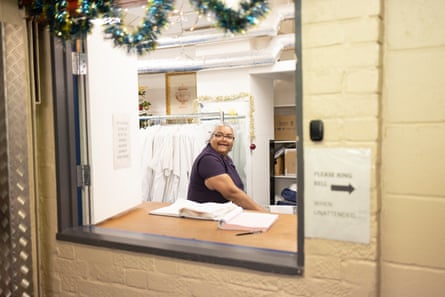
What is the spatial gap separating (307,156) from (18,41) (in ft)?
3.90

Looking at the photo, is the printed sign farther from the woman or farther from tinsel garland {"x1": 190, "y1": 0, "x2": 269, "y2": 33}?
the woman

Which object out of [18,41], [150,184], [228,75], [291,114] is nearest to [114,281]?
[18,41]

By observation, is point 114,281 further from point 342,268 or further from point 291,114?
point 291,114

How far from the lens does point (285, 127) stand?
4.82 metres

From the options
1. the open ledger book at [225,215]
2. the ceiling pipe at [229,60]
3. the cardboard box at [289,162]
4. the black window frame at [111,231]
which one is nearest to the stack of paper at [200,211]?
the open ledger book at [225,215]

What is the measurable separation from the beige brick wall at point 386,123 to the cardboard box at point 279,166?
3568 mm

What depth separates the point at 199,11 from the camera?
1.35m

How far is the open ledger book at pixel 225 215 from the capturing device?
1.67 metres

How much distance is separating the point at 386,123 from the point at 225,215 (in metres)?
0.97

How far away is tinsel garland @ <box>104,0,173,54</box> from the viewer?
1411 millimetres

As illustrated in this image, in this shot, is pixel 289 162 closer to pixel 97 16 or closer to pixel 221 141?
pixel 221 141

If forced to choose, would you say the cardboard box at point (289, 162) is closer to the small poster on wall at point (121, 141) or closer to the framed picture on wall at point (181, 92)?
the framed picture on wall at point (181, 92)

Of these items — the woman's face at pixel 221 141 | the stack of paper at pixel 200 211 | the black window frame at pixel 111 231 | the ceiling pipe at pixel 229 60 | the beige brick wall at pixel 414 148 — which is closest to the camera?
the beige brick wall at pixel 414 148

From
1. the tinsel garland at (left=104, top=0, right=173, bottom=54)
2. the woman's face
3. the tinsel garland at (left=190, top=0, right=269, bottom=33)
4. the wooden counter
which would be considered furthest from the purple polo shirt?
the tinsel garland at (left=190, top=0, right=269, bottom=33)
